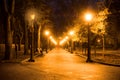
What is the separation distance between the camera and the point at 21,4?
4756cm

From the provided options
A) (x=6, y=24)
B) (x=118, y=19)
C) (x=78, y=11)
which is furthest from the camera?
(x=78, y=11)

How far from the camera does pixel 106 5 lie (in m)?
47.7

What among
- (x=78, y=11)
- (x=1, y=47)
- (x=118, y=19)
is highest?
(x=78, y=11)

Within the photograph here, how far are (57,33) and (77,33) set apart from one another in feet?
336

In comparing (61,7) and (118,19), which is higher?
(61,7)

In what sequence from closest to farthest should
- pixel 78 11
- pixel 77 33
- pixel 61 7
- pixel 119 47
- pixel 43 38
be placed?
pixel 77 33, pixel 78 11, pixel 119 47, pixel 61 7, pixel 43 38

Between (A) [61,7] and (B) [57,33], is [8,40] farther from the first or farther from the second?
(B) [57,33]

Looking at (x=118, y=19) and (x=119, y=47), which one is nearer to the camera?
(x=118, y=19)

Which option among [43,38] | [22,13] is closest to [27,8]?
[22,13]

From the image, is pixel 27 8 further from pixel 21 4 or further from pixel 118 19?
pixel 118 19

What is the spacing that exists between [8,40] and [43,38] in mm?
67504

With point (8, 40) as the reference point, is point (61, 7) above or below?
above

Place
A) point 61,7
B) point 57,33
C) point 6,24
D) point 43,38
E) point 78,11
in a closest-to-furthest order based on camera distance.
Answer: point 6,24, point 78,11, point 61,7, point 43,38, point 57,33

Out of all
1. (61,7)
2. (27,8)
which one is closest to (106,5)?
(27,8)
